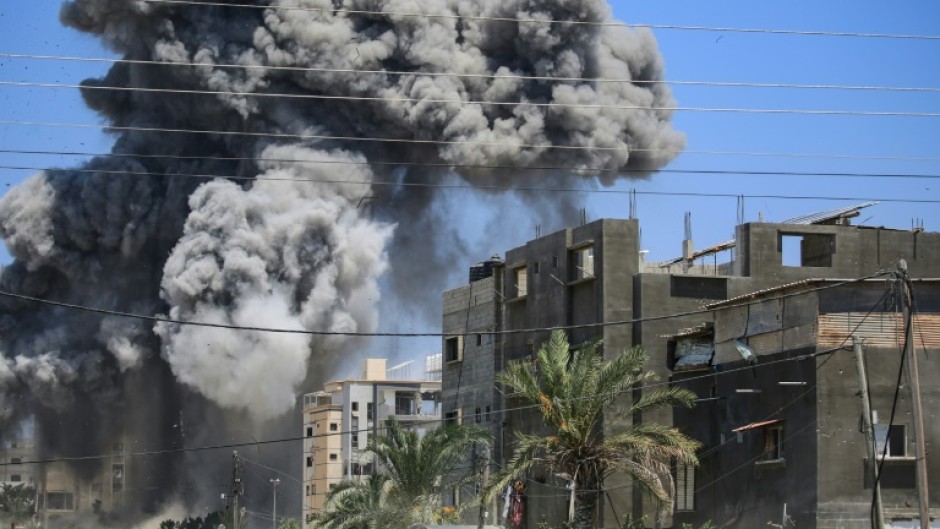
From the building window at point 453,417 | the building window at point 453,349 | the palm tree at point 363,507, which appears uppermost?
the building window at point 453,349

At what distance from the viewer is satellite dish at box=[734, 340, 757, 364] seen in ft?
147

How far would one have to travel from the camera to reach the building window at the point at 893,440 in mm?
41281

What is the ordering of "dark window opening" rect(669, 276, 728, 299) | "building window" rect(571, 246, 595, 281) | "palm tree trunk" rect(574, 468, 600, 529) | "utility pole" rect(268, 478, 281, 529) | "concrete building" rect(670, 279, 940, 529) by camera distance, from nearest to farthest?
"concrete building" rect(670, 279, 940, 529) < "palm tree trunk" rect(574, 468, 600, 529) < "dark window opening" rect(669, 276, 728, 299) < "building window" rect(571, 246, 595, 281) < "utility pole" rect(268, 478, 281, 529)

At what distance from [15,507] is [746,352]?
56.6 m

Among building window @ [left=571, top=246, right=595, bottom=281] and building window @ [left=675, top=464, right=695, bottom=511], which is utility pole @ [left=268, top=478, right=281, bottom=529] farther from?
building window @ [left=675, top=464, right=695, bottom=511]

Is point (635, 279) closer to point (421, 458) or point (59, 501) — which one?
point (421, 458)

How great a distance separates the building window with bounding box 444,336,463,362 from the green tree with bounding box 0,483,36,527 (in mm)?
34755

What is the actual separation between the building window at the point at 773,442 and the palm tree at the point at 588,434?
1.75m

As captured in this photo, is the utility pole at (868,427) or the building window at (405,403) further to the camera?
the building window at (405,403)

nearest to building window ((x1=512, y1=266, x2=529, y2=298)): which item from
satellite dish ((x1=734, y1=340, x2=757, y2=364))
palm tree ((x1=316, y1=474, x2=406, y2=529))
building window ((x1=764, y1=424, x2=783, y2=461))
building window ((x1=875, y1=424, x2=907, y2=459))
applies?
palm tree ((x1=316, y1=474, x2=406, y2=529))

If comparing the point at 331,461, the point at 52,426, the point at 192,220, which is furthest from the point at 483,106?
the point at 331,461

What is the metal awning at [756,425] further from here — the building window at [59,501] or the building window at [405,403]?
the building window at [405,403]

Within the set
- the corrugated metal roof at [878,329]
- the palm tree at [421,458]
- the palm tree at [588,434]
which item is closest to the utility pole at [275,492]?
the palm tree at [421,458]

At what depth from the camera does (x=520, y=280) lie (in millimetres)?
60844
